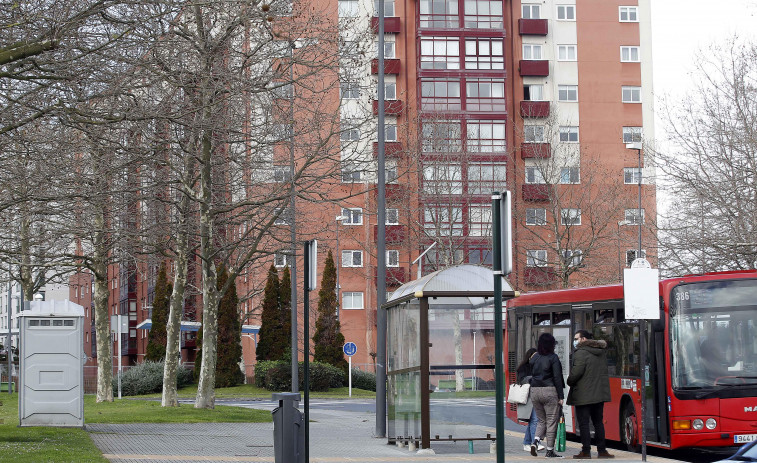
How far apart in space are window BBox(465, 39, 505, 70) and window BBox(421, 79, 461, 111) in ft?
5.09

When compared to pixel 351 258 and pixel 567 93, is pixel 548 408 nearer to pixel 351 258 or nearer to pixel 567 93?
pixel 351 258

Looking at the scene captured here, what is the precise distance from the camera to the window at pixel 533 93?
67625mm

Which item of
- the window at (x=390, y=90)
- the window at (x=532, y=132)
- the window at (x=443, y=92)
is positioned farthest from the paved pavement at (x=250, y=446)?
the window at (x=390, y=90)

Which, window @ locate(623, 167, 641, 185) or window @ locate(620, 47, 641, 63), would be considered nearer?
window @ locate(623, 167, 641, 185)

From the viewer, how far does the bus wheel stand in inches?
735

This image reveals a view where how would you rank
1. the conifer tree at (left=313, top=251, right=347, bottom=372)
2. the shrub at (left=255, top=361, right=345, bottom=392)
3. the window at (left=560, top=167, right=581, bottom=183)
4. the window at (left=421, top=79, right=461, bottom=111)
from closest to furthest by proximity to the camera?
the shrub at (left=255, top=361, right=345, bottom=392)
the window at (left=560, top=167, right=581, bottom=183)
the conifer tree at (left=313, top=251, right=347, bottom=372)
the window at (left=421, top=79, right=461, bottom=111)

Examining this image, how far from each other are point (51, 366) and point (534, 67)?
5023cm

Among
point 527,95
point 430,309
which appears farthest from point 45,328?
point 527,95

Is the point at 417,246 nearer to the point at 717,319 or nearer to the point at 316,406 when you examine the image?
the point at 316,406

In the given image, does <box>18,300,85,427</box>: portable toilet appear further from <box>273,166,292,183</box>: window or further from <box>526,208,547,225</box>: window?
<box>526,208,547,225</box>: window

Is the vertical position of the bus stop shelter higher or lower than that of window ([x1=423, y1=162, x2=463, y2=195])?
lower

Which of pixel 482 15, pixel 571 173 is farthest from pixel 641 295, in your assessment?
pixel 482 15

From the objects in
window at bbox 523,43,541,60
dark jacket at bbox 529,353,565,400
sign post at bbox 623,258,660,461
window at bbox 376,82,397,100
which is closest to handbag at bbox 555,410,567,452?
dark jacket at bbox 529,353,565,400

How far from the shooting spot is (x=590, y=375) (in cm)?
1579
